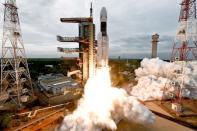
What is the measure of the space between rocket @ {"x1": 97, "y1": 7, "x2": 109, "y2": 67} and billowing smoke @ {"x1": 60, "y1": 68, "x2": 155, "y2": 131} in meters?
1.64

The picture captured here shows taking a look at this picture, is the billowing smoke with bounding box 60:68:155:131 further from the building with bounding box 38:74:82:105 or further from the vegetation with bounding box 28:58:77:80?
the vegetation with bounding box 28:58:77:80

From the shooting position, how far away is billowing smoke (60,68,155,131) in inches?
890

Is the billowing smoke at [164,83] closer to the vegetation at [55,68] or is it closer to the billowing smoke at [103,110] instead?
the billowing smoke at [103,110]

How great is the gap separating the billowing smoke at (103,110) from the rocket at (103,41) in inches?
64.7

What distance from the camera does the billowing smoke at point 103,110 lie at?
2261 cm

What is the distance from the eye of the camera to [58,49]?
136ft

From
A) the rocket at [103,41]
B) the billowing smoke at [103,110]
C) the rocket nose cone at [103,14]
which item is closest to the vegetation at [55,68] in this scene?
the billowing smoke at [103,110]

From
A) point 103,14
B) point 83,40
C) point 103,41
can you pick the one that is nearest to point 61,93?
point 83,40

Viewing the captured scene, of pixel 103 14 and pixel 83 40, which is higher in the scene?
pixel 103 14

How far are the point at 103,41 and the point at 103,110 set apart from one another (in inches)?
373

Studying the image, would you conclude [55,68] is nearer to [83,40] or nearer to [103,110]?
[83,40]

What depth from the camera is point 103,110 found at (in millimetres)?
24266

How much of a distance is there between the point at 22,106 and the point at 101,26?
65.3 feet

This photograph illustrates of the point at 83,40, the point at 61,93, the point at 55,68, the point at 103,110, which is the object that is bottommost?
the point at 61,93
